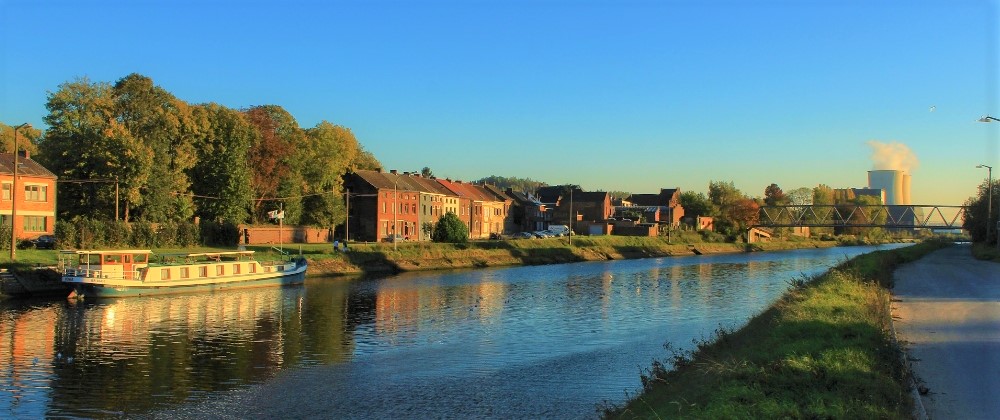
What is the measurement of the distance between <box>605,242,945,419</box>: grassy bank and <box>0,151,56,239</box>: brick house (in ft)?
182

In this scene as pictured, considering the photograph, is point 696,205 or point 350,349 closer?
point 350,349

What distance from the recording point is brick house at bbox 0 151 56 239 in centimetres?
6066

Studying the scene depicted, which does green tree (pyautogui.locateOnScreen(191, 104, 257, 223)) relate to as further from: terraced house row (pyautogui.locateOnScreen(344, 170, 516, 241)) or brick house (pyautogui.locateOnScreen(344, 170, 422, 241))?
brick house (pyautogui.locateOnScreen(344, 170, 422, 241))

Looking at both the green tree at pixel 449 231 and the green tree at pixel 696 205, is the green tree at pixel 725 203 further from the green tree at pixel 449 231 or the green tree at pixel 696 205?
the green tree at pixel 449 231

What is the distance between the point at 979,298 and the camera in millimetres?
32750

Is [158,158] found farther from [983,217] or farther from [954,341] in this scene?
[983,217]

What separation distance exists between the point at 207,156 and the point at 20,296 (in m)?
33.4

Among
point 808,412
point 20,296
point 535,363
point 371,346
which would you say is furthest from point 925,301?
point 20,296

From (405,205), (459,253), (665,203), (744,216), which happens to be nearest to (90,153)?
(459,253)

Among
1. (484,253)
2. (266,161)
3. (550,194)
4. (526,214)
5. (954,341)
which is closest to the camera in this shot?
(954,341)

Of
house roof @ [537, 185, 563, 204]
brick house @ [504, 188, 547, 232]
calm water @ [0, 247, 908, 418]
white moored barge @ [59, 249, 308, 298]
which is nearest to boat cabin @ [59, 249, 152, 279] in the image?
white moored barge @ [59, 249, 308, 298]

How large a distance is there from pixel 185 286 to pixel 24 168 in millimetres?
22294

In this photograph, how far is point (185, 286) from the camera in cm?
5028

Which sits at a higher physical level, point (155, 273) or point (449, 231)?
point (449, 231)
